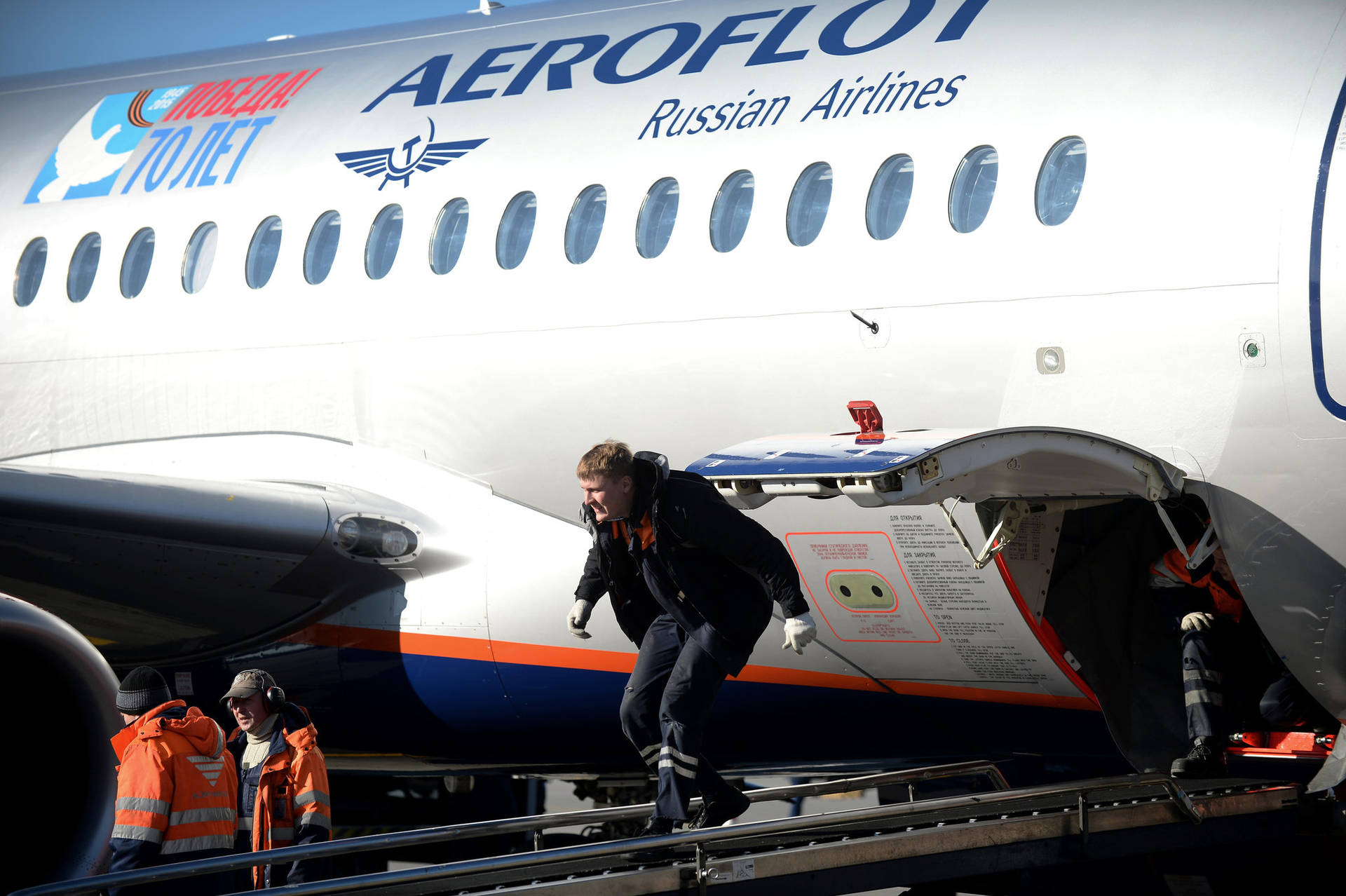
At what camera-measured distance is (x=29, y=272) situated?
903cm

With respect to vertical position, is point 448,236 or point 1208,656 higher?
point 448,236

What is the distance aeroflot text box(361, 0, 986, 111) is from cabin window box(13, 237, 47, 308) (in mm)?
2432

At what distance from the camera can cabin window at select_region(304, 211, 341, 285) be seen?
790 centimetres

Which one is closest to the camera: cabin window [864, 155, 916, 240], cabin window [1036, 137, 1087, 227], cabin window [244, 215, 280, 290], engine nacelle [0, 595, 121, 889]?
engine nacelle [0, 595, 121, 889]

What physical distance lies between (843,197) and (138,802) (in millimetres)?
3739

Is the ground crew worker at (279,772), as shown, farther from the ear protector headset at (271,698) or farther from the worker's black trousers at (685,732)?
the worker's black trousers at (685,732)

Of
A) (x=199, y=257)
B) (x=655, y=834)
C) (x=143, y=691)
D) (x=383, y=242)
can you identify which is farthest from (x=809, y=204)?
(x=199, y=257)

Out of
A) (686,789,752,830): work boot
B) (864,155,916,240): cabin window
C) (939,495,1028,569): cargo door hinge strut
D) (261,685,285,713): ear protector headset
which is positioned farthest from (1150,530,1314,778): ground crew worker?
(261,685,285,713): ear protector headset

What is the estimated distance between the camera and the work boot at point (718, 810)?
5176 millimetres

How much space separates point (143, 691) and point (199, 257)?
135 inches

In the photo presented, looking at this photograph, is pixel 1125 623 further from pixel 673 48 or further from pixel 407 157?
pixel 407 157

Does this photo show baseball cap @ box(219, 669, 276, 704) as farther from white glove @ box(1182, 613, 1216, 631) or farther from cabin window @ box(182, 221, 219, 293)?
white glove @ box(1182, 613, 1216, 631)

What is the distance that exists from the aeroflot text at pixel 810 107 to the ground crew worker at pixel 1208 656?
87.5 inches

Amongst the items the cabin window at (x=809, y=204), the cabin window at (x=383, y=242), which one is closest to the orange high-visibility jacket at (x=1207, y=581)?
the cabin window at (x=809, y=204)
